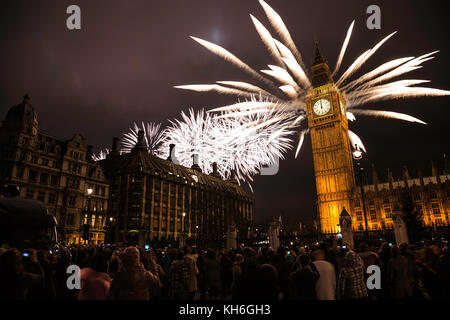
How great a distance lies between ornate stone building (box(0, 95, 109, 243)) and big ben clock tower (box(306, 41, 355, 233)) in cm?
5844

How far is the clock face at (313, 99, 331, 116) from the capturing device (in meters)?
79.4

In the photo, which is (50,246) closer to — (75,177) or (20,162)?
(20,162)

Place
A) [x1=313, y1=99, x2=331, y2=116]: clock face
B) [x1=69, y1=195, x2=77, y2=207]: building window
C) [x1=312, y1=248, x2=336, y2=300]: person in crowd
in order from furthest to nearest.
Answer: [x1=313, y1=99, x2=331, y2=116]: clock face, [x1=69, y1=195, x2=77, y2=207]: building window, [x1=312, y1=248, x2=336, y2=300]: person in crowd

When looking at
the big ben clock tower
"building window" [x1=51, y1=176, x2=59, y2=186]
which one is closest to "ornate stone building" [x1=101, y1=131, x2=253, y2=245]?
"building window" [x1=51, y1=176, x2=59, y2=186]

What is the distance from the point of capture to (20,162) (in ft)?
133

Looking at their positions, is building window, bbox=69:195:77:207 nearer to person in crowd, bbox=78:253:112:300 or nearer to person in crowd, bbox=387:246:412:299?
person in crowd, bbox=78:253:112:300

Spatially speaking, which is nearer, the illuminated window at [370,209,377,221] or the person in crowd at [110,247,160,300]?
the person in crowd at [110,247,160,300]

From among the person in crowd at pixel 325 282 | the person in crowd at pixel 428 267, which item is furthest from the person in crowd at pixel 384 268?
the person in crowd at pixel 325 282

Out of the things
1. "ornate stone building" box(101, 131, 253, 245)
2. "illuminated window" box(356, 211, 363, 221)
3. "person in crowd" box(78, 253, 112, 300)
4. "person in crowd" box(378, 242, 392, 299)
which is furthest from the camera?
"illuminated window" box(356, 211, 363, 221)

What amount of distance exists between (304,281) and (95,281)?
406 centimetres

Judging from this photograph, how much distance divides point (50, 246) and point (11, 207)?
111 inches

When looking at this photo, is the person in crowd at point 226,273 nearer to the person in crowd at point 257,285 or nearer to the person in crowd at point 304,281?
the person in crowd at point 304,281

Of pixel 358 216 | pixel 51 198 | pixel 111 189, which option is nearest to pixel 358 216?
pixel 358 216
